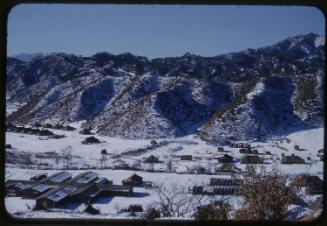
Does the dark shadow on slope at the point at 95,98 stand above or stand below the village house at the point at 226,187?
above

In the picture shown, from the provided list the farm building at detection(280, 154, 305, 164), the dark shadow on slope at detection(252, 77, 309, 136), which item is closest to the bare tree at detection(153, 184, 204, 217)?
the farm building at detection(280, 154, 305, 164)

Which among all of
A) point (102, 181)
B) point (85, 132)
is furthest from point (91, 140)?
point (102, 181)

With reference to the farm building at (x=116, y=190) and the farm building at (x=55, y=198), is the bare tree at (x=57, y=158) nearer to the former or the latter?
the farm building at (x=116, y=190)

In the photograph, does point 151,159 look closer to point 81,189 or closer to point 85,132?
point 85,132

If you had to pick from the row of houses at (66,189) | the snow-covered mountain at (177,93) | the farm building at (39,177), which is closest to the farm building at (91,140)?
the snow-covered mountain at (177,93)

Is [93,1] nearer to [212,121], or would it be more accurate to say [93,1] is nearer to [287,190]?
[287,190]

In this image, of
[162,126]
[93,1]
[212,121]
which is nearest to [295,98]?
[212,121]

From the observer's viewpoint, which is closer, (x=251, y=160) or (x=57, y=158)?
(x=251, y=160)
